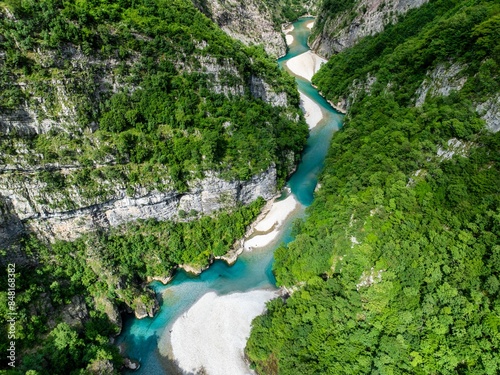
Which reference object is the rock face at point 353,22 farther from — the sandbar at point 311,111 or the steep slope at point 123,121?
the steep slope at point 123,121

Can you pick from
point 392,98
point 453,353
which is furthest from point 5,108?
point 392,98

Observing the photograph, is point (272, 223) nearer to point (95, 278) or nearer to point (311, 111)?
point (95, 278)

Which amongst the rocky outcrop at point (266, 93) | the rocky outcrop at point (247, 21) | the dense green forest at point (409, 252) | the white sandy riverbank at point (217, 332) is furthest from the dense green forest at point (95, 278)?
the rocky outcrop at point (247, 21)

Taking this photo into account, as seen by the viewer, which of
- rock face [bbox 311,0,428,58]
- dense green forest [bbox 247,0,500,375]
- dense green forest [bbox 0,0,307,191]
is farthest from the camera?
rock face [bbox 311,0,428,58]

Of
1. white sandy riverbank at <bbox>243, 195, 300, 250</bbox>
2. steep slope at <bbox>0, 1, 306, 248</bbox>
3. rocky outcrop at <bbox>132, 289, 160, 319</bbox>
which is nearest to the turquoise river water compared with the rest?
rocky outcrop at <bbox>132, 289, 160, 319</bbox>

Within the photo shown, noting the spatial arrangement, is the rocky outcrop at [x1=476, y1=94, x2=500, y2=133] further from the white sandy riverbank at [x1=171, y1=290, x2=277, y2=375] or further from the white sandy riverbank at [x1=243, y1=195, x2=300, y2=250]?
the white sandy riverbank at [x1=171, y1=290, x2=277, y2=375]
